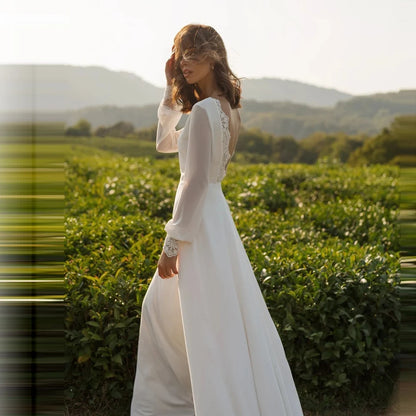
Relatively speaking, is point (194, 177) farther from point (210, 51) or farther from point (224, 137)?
point (210, 51)

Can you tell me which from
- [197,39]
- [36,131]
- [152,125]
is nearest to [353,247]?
[197,39]

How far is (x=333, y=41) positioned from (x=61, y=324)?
1636 cm

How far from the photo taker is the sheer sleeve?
8.80ft

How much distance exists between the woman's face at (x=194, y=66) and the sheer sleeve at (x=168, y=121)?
0.27 metres

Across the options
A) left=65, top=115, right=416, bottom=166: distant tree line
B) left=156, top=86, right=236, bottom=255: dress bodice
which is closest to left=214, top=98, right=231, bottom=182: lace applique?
left=156, top=86, right=236, bottom=255: dress bodice

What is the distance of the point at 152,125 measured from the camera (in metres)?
19.8

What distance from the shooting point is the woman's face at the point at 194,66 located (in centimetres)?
236

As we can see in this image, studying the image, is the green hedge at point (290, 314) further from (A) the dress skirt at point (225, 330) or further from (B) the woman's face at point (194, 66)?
(B) the woman's face at point (194, 66)

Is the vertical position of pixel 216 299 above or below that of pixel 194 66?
below

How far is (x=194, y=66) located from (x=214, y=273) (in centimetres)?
86

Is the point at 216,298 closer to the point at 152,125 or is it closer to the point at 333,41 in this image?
the point at 333,41

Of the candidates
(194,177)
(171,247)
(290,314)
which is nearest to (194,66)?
→ (194,177)

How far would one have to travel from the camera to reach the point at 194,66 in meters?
2.37

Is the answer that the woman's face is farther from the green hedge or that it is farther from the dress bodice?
the green hedge
